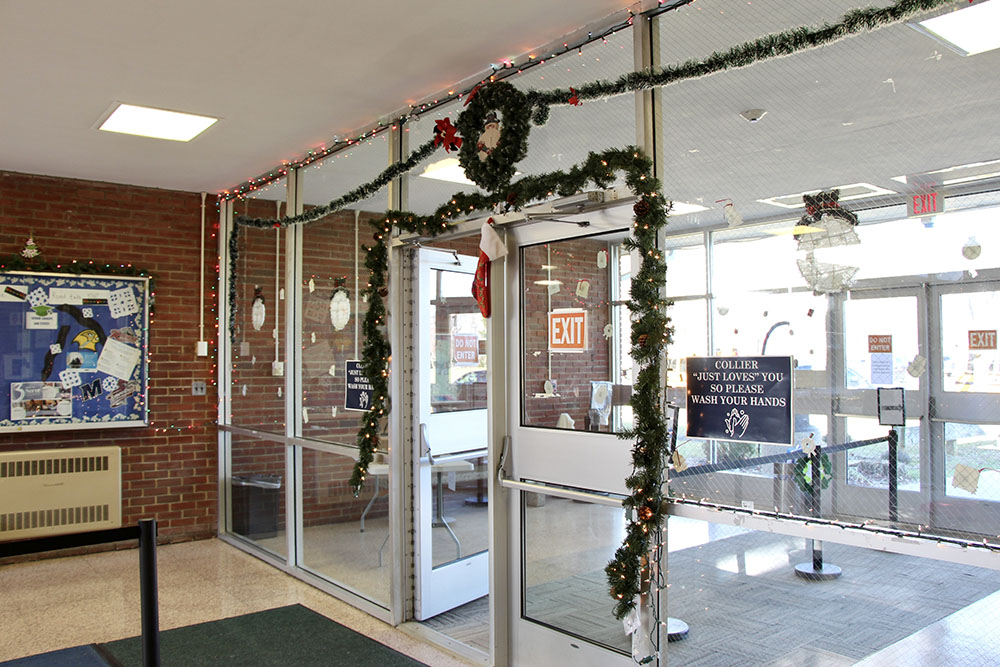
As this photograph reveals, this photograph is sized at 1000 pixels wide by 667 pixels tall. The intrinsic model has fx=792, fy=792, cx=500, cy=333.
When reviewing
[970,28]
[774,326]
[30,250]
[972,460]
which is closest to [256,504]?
[30,250]

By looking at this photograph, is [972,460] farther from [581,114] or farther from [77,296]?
[77,296]

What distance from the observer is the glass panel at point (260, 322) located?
223 inches

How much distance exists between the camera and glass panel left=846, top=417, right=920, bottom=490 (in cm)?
232

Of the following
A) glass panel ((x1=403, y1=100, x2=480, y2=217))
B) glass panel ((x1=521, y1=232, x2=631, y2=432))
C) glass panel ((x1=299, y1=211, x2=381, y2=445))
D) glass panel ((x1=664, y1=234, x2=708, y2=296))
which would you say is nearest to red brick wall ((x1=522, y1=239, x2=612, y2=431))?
glass panel ((x1=521, y1=232, x2=631, y2=432))

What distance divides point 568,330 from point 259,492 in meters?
3.51

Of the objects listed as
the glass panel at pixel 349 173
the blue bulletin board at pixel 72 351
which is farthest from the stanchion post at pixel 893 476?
the blue bulletin board at pixel 72 351

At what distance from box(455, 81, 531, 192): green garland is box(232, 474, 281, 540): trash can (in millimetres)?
3002

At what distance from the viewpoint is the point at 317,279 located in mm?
5180

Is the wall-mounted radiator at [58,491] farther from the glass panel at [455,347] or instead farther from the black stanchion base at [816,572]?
the black stanchion base at [816,572]

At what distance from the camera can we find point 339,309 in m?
4.96

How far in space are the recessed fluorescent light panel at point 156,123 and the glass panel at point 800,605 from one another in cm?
351

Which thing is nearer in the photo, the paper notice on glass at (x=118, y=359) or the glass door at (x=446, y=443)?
the glass door at (x=446, y=443)

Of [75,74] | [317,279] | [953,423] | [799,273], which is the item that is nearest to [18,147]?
[75,74]

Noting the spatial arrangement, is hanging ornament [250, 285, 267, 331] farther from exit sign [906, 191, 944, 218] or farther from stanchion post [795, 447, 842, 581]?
exit sign [906, 191, 944, 218]
